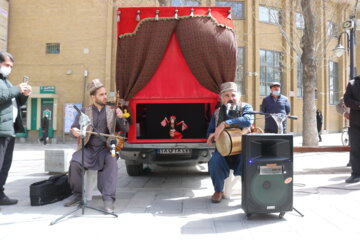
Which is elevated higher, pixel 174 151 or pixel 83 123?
pixel 83 123

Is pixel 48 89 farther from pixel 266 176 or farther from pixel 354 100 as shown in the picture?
pixel 266 176

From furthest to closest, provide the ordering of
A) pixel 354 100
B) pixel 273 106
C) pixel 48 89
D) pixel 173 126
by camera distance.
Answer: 1. pixel 48 89
2. pixel 273 106
3. pixel 173 126
4. pixel 354 100

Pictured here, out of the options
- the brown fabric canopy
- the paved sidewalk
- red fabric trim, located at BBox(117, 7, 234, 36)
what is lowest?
the paved sidewalk

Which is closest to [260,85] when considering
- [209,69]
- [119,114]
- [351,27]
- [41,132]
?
[351,27]

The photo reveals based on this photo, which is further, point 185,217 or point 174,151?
point 174,151

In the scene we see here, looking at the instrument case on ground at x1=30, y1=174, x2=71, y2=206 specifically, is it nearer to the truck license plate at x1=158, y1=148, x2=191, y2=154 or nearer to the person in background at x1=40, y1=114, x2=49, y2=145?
the truck license plate at x1=158, y1=148, x2=191, y2=154

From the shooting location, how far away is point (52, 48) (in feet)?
63.0

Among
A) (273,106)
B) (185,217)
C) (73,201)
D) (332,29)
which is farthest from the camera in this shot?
(332,29)

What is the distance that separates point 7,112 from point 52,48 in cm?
1679

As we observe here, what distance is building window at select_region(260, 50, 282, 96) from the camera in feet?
70.2

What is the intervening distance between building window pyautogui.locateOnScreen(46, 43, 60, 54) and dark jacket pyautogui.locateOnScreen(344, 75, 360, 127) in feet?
57.4

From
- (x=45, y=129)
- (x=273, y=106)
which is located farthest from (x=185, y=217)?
(x=45, y=129)

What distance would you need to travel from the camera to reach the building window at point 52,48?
62.7 feet

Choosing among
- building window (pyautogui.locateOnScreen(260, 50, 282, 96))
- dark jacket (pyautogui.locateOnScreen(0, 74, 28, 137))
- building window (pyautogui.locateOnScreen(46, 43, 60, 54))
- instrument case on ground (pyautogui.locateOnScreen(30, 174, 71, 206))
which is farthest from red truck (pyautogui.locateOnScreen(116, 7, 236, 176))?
building window (pyautogui.locateOnScreen(260, 50, 282, 96))
